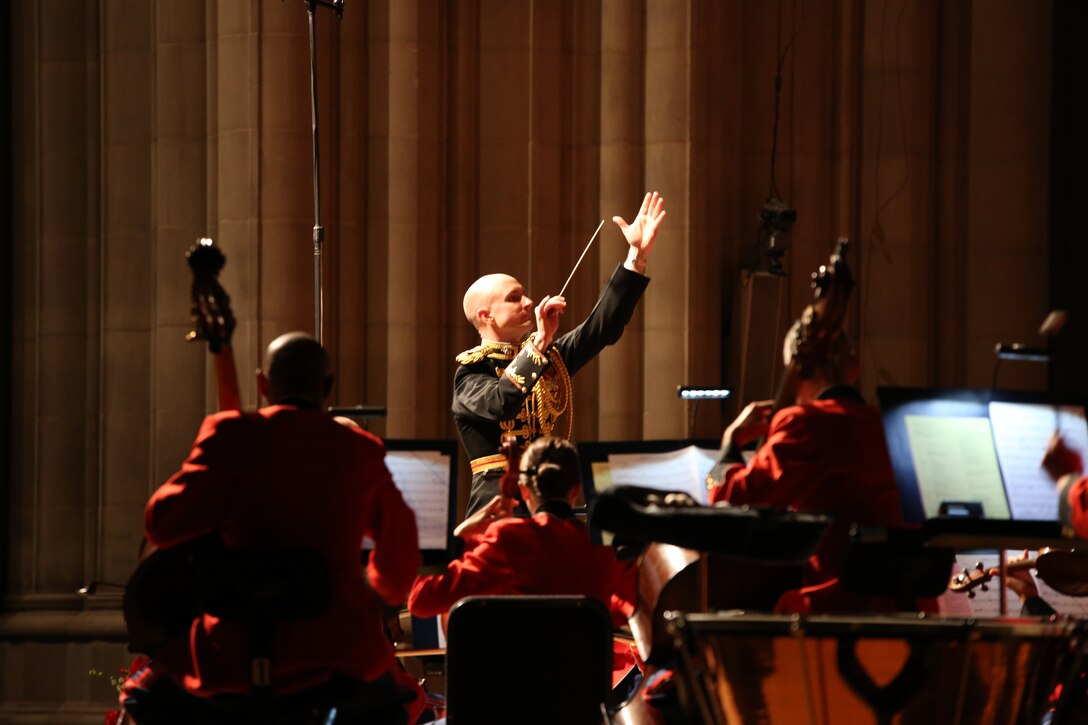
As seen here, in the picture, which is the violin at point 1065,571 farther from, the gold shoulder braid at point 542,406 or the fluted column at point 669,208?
the fluted column at point 669,208

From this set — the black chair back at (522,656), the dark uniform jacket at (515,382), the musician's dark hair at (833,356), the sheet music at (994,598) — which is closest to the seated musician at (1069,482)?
the musician's dark hair at (833,356)

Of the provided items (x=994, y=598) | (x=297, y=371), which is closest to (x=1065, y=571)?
(x=994, y=598)

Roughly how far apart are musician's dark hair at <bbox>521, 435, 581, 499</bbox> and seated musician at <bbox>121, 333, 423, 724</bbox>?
72 centimetres

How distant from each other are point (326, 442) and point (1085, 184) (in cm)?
541

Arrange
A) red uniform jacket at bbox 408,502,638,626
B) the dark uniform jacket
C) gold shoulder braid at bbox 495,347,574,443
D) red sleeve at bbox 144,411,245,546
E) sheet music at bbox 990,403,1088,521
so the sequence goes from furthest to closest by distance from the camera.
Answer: gold shoulder braid at bbox 495,347,574,443, the dark uniform jacket, red uniform jacket at bbox 408,502,638,626, sheet music at bbox 990,403,1088,521, red sleeve at bbox 144,411,245,546

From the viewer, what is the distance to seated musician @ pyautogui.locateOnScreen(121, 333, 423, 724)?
12.3 feet

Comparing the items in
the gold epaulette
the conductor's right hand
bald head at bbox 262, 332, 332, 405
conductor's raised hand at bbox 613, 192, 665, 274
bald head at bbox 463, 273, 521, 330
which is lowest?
the conductor's right hand

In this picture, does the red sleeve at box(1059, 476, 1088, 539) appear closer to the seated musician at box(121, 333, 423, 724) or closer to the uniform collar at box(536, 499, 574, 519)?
the uniform collar at box(536, 499, 574, 519)

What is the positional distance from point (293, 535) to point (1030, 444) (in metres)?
1.65

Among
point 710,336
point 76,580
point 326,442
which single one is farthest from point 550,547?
point 76,580

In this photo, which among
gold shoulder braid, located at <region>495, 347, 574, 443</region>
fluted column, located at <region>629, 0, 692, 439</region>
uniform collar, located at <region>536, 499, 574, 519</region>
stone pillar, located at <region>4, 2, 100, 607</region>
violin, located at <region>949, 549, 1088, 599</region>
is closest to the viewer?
uniform collar, located at <region>536, 499, 574, 519</region>

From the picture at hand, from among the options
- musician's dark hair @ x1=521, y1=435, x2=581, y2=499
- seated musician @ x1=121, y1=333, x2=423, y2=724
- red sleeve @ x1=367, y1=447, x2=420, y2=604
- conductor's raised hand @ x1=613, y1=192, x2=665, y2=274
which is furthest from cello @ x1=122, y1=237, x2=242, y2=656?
conductor's raised hand @ x1=613, y1=192, x2=665, y2=274

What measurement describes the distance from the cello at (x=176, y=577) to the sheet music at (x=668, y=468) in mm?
1268

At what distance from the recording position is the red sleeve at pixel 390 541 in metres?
3.87
